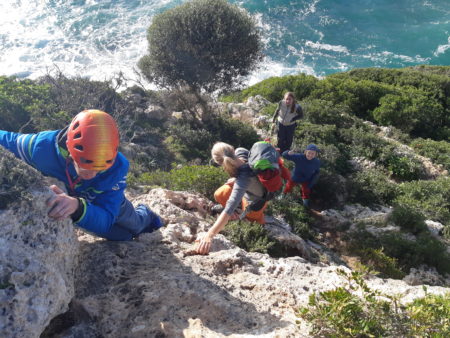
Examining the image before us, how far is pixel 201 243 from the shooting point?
13.6ft

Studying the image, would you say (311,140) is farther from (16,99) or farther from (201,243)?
(16,99)

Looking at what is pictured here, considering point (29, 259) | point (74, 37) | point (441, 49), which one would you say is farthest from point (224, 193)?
point (441, 49)

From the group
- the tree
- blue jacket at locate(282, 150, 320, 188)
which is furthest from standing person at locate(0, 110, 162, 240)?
the tree

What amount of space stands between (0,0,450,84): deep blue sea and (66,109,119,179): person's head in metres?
27.0

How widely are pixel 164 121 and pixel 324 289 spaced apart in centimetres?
1255

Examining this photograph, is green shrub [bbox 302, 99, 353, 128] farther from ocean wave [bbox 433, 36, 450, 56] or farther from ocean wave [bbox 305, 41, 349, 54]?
ocean wave [bbox 433, 36, 450, 56]

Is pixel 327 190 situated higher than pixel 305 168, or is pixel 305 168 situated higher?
pixel 305 168

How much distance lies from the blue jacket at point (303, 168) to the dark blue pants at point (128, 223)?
12.6 ft

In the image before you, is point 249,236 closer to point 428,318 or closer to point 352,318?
point 352,318

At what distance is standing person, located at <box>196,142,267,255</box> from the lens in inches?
167

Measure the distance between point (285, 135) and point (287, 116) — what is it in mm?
610

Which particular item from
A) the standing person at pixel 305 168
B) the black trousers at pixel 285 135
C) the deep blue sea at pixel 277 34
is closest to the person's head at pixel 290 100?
the black trousers at pixel 285 135

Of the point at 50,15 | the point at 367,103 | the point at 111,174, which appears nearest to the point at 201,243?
the point at 111,174

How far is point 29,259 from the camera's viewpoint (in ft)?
8.29
